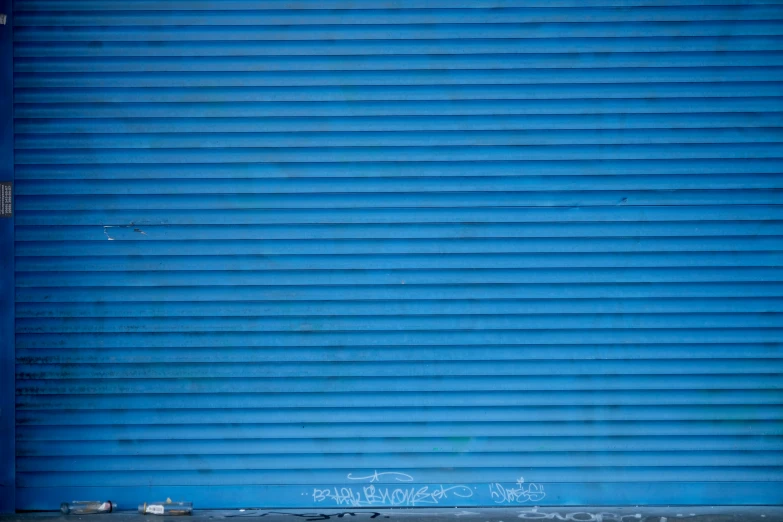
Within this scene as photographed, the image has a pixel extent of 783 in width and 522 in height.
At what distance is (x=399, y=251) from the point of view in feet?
21.6

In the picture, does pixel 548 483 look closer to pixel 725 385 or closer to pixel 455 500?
pixel 455 500

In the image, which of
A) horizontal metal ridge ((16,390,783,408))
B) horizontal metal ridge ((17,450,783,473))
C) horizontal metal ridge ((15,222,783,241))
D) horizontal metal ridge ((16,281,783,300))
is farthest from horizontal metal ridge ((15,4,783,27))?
horizontal metal ridge ((17,450,783,473))

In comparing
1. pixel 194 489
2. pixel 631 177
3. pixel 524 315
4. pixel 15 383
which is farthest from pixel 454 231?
pixel 15 383

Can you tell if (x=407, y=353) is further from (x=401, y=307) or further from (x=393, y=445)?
(x=393, y=445)

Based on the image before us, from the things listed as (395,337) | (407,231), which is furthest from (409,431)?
(407,231)

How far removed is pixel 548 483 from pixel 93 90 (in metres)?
3.30

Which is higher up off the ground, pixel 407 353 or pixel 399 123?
pixel 399 123

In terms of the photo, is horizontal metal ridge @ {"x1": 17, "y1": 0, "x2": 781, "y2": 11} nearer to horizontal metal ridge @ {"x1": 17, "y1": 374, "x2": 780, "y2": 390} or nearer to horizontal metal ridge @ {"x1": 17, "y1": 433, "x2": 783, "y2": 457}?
horizontal metal ridge @ {"x1": 17, "y1": 374, "x2": 780, "y2": 390}

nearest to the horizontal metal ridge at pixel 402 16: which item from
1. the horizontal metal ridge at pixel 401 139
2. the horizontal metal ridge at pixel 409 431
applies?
the horizontal metal ridge at pixel 401 139

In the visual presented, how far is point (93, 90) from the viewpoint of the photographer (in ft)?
21.5

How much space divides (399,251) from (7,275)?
2148 millimetres

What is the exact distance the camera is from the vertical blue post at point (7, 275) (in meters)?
6.54

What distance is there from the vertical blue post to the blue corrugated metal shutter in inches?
2.4

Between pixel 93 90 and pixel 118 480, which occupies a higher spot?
pixel 93 90
